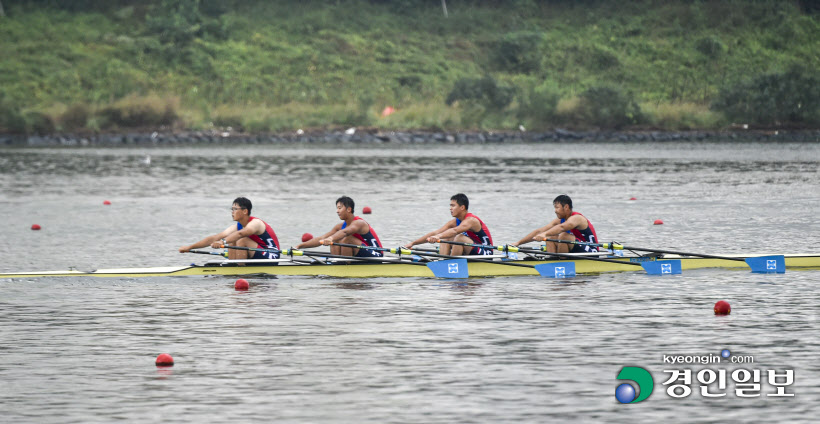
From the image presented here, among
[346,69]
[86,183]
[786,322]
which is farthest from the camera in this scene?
[346,69]

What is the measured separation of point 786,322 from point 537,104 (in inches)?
2524

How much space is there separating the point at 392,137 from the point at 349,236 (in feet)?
193

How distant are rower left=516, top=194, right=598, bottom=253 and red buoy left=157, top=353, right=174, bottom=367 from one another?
847cm

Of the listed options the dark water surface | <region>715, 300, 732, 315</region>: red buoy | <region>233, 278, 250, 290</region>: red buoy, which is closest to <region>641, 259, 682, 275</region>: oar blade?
the dark water surface

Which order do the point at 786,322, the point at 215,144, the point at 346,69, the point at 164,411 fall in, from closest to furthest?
the point at 164,411 → the point at 786,322 → the point at 215,144 → the point at 346,69

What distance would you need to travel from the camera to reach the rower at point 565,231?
20.5 m

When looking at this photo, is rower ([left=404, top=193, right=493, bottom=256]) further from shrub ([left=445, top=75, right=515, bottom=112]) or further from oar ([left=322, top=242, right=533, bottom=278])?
shrub ([left=445, top=75, right=515, bottom=112])

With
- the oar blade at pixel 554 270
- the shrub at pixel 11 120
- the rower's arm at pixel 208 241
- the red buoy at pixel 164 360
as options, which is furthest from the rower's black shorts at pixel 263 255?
the shrub at pixel 11 120

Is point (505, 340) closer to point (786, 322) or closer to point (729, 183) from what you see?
point (786, 322)

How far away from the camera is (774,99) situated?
7688 cm

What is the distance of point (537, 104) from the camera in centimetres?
7906

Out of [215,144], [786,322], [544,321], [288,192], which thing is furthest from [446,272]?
[215,144]

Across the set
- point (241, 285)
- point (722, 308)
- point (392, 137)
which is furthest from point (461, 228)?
point (392, 137)

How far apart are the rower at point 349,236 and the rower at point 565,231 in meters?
2.60
